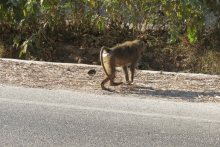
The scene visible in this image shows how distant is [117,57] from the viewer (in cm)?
670

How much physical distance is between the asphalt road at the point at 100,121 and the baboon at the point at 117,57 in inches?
30.7

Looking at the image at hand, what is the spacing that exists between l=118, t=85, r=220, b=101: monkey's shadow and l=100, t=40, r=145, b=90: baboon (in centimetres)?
38

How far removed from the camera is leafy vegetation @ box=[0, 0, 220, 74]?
966cm

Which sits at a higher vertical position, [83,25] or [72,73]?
[83,25]

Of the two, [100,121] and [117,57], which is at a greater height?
[117,57]

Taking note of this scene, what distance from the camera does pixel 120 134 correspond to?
402 cm

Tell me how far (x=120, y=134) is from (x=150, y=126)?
593 mm

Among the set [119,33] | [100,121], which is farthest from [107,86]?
[119,33]

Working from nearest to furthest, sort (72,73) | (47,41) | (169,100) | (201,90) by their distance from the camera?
(169,100) → (201,90) → (72,73) → (47,41)

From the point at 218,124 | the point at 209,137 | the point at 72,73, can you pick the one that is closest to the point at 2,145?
the point at 209,137

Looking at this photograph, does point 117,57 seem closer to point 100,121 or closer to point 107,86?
point 107,86

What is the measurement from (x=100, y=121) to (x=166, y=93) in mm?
2455

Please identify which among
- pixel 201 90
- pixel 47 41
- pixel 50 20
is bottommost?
pixel 201 90

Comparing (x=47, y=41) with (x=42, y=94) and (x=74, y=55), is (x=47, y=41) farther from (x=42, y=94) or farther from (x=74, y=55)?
(x=42, y=94)
